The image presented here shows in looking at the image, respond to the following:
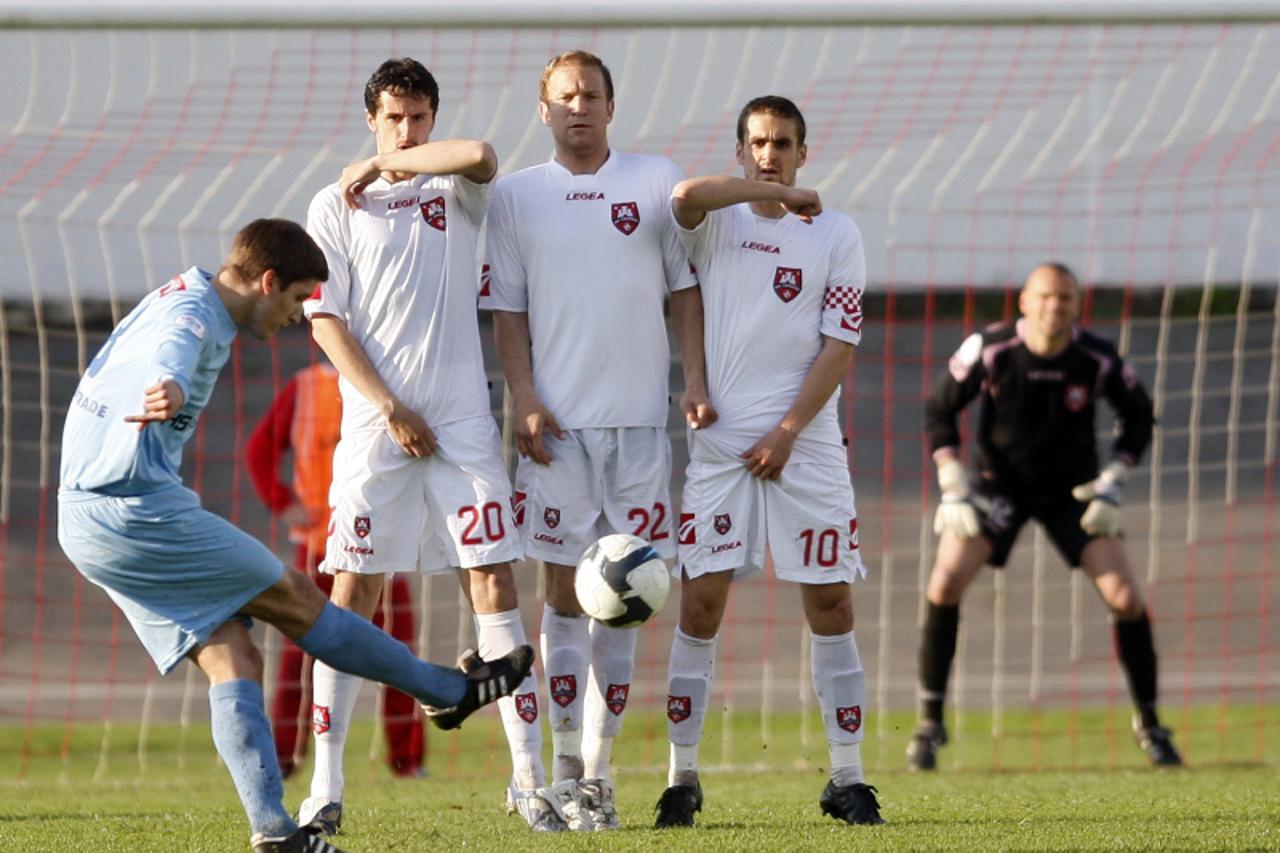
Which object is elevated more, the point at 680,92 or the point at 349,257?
the point at 680,92

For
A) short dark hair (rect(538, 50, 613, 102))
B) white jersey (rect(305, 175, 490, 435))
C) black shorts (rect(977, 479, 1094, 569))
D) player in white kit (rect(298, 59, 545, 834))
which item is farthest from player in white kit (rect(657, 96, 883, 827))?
black shorts (rect(977, 479, 1094, 569))

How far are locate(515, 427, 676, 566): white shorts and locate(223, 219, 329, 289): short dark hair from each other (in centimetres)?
118

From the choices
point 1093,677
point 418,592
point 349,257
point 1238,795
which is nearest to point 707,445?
point 349,257

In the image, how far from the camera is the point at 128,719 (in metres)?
11.4

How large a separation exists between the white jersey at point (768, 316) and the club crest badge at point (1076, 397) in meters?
2.90

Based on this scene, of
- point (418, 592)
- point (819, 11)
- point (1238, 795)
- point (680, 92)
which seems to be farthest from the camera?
point (418, 592)

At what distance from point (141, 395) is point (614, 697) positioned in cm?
203

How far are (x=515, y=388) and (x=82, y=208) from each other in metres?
3.70

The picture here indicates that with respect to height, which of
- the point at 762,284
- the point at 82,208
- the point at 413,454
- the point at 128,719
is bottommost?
the point at 128,719

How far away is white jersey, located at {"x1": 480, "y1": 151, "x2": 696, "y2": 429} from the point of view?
586cm

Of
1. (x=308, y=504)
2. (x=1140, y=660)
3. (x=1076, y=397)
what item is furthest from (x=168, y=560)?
(x=1140, y=660)

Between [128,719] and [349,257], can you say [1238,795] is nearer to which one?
[349,257]

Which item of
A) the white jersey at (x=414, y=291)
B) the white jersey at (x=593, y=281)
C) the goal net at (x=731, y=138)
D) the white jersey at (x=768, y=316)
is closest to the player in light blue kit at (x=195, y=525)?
the white jersey at (x=414, y=291)

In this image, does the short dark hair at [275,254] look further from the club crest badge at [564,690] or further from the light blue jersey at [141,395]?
the club crest badge at [564,690]
